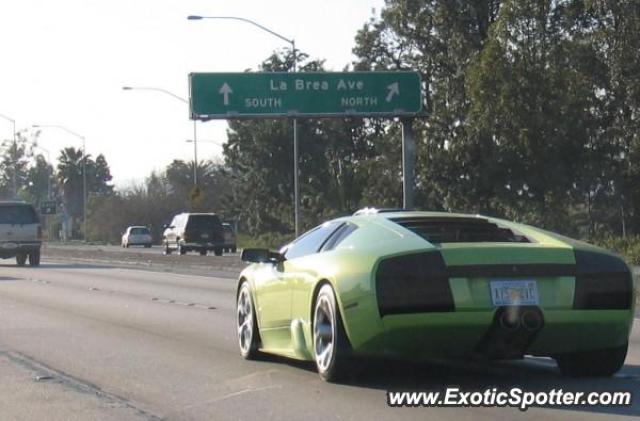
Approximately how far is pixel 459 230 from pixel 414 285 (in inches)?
51.1

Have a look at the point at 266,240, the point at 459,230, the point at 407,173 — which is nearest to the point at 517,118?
the point at 407,173

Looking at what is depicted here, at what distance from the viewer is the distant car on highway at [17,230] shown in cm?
3822

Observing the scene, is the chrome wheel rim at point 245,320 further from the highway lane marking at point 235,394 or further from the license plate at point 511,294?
the license plate at point 511,294

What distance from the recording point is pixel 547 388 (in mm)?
9172

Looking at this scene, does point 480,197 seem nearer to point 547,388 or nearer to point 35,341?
point 35,341

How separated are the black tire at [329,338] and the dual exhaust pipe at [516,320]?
46.5 inches

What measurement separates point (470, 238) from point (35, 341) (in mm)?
6507

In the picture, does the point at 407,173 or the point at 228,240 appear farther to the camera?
the point at 228,240

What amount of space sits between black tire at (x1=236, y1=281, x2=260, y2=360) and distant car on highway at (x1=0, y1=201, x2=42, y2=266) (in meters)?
27.6

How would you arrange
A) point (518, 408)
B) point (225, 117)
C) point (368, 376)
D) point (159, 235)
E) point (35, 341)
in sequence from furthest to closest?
point (159, 235), point (225, 117), point (35, 341), point (368, 376), point (518, 408)

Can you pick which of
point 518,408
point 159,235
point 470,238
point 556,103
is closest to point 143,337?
point 470,238

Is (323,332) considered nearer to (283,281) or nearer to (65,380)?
(283,281)

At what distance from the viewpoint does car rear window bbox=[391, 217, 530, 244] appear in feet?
31.8

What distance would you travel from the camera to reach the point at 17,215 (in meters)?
38.5
